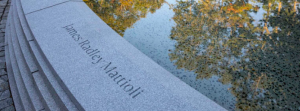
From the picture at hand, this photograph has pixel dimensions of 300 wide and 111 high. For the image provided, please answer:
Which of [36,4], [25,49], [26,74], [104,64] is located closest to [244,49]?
[104,64]

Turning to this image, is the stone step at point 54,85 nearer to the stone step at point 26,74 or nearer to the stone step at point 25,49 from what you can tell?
the stone step at point 25,49

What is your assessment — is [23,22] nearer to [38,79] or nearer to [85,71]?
[38,79]

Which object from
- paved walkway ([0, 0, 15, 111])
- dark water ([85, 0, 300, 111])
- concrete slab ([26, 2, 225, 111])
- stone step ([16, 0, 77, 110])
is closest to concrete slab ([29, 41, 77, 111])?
stone step ([16, 0, 77, 110])

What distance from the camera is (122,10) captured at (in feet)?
22.7

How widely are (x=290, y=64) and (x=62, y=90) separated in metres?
4.67

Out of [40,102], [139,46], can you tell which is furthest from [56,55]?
[139,46]

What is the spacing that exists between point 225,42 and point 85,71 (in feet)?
11.5

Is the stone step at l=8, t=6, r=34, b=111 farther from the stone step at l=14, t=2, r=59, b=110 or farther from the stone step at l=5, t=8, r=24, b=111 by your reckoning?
the stone step at l=14, t=2, r=59, b=110

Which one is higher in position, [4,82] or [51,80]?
[51,80]

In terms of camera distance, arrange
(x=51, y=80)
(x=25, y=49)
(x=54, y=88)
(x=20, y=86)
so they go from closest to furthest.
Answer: (x=54, y=88)
(x=51, y=80)
(x=20, y=86)
(x=25, y=49)

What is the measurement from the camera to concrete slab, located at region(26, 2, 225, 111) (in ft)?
11.0

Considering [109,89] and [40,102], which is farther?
[40,102]

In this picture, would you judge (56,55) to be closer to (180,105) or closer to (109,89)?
(109,89)

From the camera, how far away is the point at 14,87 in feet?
15.2
